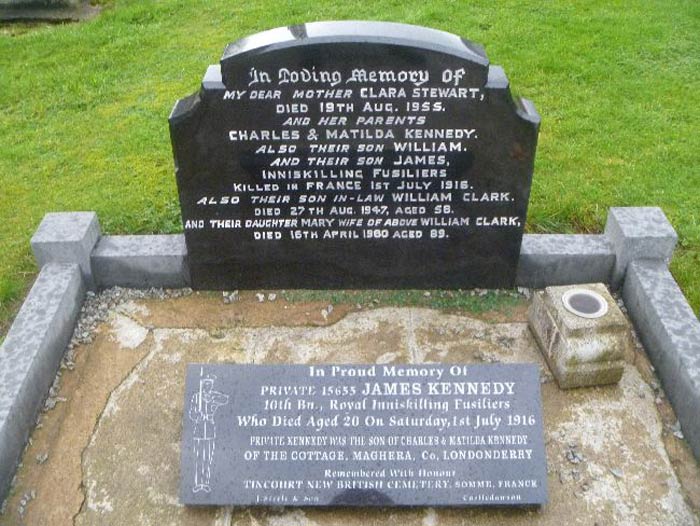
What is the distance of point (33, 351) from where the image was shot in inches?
169

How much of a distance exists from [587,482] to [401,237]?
6.12 ft

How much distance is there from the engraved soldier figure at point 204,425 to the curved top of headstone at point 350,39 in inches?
69.6

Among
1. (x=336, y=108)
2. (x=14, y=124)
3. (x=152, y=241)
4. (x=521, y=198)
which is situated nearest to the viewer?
(x=336, y=108)

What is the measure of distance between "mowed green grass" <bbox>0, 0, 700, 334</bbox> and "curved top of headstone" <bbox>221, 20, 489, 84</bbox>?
1792 mm

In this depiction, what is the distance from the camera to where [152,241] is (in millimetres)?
5195

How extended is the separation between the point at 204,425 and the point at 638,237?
114 inches

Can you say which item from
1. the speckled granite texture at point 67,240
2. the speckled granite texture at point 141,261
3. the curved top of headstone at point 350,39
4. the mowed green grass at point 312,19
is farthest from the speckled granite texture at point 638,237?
the speckled granite texture at point 67,240

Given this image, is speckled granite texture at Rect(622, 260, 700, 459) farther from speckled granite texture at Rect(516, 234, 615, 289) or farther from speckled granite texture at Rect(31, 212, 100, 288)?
speckled granite texture at Rect(31, 212, 100, 288)

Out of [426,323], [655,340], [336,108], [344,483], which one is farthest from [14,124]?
[655,340]

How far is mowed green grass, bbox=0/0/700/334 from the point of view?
5.96m

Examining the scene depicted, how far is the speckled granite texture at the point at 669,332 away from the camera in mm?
4129

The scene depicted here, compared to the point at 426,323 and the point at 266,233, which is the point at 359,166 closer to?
the point at 266,233

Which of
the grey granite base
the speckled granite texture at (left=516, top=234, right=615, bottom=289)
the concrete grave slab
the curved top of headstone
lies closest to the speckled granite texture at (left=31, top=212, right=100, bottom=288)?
the grey granite base

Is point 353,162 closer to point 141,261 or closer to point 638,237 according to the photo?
point 141,261
